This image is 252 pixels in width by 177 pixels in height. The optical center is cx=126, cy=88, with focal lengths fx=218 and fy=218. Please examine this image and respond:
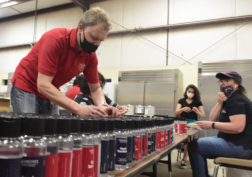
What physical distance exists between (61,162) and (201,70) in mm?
4456

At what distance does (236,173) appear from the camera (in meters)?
2.59

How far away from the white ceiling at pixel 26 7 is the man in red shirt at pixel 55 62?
18.8 feet

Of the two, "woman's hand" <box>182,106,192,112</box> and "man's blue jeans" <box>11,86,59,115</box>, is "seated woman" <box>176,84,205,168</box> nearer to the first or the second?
"woman's hand" <box>182,106,192,112</box>

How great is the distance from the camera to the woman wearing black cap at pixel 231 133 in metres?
1.86

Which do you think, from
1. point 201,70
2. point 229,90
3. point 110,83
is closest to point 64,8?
point 110,83

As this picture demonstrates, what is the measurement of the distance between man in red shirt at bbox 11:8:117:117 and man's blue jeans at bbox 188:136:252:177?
1.16 meters

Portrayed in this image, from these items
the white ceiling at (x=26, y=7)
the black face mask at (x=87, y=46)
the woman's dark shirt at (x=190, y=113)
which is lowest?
the woman's dark shirt at (x=190, y=113)

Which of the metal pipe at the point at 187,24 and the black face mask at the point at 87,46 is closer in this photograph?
the black face mask at the point at 87,46

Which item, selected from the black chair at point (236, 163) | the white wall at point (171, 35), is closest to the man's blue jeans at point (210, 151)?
the black chair at point (236, 163)

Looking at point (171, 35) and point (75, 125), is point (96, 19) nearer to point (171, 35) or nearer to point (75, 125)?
point (75, 125)

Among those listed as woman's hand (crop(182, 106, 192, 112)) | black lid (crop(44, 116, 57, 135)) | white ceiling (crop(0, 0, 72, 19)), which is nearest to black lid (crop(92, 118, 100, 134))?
black lid (crop(44, 116, 57, 135))

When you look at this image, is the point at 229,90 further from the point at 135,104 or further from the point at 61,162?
the point at 135,104

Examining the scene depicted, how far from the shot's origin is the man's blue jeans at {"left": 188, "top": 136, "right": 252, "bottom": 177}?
1.86 meters

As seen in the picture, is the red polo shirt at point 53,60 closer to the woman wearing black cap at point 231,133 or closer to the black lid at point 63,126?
the black lid at point 63,126
